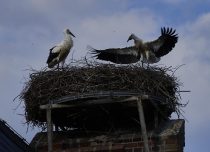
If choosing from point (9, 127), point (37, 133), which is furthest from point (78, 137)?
point (9, 127)

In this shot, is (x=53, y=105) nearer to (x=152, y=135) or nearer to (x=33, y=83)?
(x=33, y=83)

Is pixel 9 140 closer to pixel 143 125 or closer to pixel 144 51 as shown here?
pixel 143 125

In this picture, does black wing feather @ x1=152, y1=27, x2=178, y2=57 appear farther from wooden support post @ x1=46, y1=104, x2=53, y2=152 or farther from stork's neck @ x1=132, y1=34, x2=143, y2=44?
wooden support post @ x1=46, y1=104, x2=53, y2=152

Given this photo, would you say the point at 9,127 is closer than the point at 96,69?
A: Yes

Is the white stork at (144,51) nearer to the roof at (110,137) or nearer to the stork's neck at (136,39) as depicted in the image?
the stork's neck at (136,39)

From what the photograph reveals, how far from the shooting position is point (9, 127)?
392 inches

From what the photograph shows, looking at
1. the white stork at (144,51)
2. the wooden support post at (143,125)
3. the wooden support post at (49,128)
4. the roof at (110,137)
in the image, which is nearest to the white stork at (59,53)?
the white stork at (144,51)

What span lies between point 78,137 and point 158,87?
164 centimetres

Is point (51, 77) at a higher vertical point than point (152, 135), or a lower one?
higher

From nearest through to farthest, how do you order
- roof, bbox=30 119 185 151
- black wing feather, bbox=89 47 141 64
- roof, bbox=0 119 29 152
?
roof, bbox=0 119 29 152 < roof, bbox=30 119 185 151 < black wing feather, bbox=89 47 141 64

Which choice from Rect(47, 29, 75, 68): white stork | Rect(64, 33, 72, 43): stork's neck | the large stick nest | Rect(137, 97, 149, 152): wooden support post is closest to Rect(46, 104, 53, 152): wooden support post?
the large stick nest

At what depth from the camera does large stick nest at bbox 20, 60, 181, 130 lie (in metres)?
10.6

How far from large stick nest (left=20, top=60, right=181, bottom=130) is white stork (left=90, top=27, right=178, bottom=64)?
5.13 ft

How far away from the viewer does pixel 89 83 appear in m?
10.7
